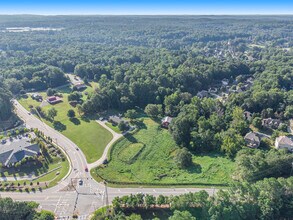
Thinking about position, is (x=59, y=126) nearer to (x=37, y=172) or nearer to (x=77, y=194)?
(x=37, y=172)

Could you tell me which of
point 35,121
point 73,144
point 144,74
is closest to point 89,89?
point 144,74

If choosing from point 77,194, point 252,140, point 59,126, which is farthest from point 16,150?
point 252,140

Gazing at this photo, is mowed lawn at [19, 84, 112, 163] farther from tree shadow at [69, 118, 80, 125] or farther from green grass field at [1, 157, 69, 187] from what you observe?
green grass field at [1, 157, 69, 187]

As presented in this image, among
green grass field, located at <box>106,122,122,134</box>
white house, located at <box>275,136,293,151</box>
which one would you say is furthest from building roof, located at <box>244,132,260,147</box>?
green grass field, located at <box>106,122,122,134</box>

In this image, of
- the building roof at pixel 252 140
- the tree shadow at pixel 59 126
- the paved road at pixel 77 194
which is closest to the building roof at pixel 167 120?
the building roof at pixel 252 140

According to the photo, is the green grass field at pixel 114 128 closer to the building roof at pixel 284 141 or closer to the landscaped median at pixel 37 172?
the landscaped median at pixel 37 172

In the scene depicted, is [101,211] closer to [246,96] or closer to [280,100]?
[246,96]
